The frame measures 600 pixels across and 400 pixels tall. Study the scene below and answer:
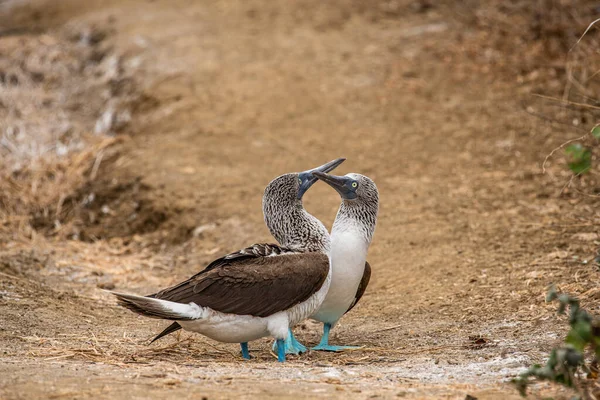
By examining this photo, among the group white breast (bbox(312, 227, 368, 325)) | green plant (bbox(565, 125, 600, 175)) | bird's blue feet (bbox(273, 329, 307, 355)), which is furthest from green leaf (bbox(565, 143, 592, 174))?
bird's blue feet (bbox(273, 329, 307, 355))

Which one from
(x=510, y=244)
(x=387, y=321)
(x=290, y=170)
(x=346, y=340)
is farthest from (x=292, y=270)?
(x=290, y=170)

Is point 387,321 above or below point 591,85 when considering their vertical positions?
below

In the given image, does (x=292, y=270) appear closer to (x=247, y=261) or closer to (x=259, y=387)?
(x=247, y=261)

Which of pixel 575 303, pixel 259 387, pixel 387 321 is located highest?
pixel 575 303

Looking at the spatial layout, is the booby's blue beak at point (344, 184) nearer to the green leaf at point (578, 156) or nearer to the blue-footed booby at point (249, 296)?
the blue-footed booby at point (249, 296)

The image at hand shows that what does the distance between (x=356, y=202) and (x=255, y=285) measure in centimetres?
118

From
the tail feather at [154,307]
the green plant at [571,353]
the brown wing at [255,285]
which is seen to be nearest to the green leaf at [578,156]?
the green plant at [571,353]

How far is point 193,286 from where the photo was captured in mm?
5465

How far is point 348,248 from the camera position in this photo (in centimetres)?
608

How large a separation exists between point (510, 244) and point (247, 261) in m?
3.11

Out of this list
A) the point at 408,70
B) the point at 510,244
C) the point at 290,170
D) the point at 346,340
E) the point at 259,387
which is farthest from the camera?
the point at 408,70

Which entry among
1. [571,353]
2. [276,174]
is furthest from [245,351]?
[276,174]

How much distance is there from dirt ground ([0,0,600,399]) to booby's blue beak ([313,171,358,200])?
→ 1.04m

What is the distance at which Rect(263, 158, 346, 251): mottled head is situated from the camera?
5980 millimetres
